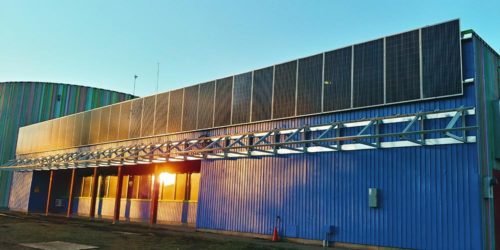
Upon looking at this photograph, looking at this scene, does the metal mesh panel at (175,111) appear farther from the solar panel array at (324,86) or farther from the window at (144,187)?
the window at (144,187)

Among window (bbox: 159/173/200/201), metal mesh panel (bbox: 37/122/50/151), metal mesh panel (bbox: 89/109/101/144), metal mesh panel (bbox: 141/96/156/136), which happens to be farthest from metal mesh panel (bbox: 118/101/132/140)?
metal mesh panel (bbox: 37/122/50/151)

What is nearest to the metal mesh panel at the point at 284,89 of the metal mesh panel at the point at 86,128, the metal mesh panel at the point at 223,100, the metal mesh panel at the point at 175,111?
the metal mesh panel at the point at 223,100

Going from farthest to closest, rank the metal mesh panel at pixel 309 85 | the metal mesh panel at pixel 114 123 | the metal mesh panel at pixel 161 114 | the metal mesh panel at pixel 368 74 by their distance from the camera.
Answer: the metal mesh panel at pixel 114 123
the metal mesh panel at pixel 161 114
the metal mesh panel at pixel 309 85
the metal mesh panel at pixel 368 74

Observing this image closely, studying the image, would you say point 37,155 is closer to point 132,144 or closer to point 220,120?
point 132,144

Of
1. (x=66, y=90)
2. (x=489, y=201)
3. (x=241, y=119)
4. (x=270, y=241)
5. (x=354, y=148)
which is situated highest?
(x=66, y=90)

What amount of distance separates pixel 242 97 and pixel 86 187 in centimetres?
2238

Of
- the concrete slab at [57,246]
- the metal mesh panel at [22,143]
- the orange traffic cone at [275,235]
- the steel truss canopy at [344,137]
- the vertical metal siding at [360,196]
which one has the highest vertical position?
the metal mesh panel at [22,143]

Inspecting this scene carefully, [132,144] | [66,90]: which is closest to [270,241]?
[132,144]

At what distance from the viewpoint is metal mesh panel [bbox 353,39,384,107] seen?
56.7 feet

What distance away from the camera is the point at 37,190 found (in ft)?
137

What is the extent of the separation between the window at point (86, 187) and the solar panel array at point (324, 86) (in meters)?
11.0

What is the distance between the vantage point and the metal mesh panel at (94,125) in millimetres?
34469

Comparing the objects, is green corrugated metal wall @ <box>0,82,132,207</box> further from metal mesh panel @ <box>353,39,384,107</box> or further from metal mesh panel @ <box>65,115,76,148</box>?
metal mesh panel @ <box>353,39,384,107</box>

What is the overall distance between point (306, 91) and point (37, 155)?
3191cm
